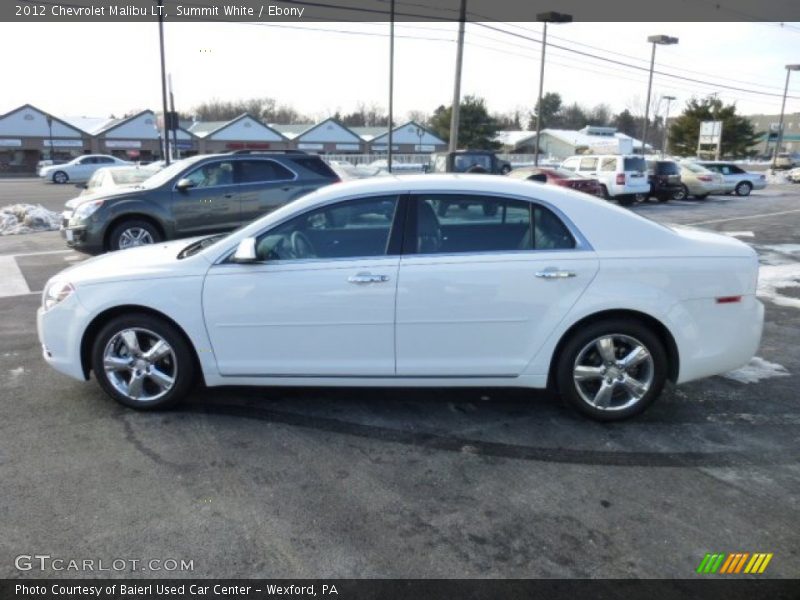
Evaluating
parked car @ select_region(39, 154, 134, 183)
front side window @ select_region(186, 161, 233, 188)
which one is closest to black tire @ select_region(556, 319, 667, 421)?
front side window @ select_region(186, 161, 233, 188)

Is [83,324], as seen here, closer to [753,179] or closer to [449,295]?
[449,295]

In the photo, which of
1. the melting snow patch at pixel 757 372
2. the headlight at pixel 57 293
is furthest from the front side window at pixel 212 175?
the melting snow patch at pixel 757 372

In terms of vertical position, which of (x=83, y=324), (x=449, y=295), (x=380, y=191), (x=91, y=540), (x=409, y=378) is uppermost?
(x=380, y=191)

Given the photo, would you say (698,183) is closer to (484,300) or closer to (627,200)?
(627,200)

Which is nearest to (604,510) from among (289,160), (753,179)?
(289,160)

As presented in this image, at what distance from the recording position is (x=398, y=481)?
3438 millimetres

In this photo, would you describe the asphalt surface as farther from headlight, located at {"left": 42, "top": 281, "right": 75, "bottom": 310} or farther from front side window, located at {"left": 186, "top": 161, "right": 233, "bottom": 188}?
front side window, located at {"left": 186, "top": 161, "right": 233, "bottom": 188}

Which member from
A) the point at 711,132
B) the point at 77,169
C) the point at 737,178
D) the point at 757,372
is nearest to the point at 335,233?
the point at 757,372

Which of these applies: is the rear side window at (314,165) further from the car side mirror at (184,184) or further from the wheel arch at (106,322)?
the wheel arch at (106,322)

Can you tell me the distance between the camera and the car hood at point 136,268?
13.5ft

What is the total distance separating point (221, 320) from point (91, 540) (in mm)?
1557

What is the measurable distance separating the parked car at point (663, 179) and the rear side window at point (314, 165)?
57.1 ft

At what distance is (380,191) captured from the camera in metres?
4.15

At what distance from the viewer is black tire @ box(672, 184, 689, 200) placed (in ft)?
82.3
